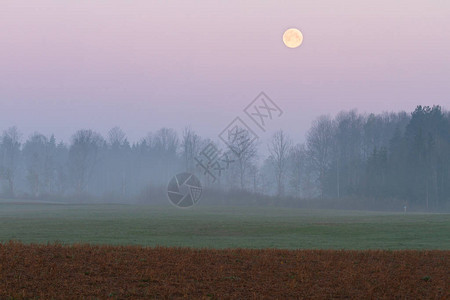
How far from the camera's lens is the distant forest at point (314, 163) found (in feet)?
317

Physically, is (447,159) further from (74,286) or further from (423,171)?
(74,286)

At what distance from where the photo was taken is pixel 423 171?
319 ft

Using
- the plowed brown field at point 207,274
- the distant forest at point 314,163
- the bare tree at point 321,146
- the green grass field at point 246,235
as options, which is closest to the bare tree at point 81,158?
the distant forest at point 314,163

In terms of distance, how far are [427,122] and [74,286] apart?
96870 mm

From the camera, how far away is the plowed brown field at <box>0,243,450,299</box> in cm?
1420

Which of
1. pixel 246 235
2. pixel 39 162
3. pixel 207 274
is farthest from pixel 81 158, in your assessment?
pixel 207 274

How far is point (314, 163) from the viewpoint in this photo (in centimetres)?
11969

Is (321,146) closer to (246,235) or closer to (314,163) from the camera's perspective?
(314,163)

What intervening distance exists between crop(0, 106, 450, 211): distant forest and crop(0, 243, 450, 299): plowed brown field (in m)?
74.6

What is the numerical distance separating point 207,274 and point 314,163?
10541 centimetres

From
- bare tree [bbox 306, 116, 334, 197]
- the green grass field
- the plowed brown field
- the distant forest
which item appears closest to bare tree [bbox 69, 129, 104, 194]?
the distant forest

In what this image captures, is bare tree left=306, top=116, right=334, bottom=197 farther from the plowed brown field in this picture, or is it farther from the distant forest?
the plowed brown field

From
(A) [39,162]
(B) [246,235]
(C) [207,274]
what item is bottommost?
(B) [246,235]

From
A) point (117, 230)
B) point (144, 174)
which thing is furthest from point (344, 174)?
point (117, 230)
